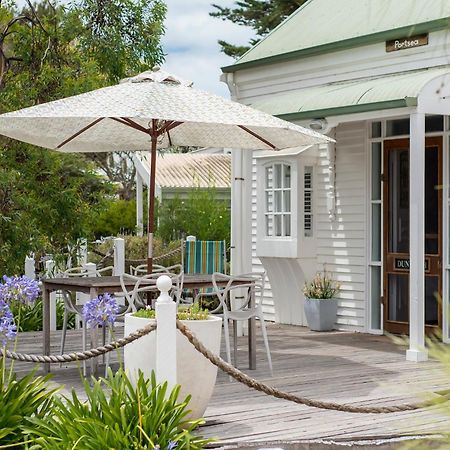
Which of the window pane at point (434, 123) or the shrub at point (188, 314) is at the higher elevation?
the window pane at point (434, 123)

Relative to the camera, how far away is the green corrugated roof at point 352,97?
31.9 feet

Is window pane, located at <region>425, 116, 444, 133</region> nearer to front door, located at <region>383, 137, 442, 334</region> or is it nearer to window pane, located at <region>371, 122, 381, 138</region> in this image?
front door, located at <region>383, 137, 442, 334</region>

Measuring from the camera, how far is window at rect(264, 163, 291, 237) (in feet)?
41.4

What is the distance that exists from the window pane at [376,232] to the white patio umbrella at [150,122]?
2.68 m

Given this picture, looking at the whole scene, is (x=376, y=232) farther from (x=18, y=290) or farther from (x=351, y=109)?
(x=18, y=290)

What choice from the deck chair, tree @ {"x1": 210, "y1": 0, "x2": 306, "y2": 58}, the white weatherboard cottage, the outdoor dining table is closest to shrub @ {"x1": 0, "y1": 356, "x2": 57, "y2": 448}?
the outdoor dining table

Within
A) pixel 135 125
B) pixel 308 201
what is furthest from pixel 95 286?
pixel 308 201

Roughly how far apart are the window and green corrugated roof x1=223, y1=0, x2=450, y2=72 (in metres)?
1.46

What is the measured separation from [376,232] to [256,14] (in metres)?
19.1

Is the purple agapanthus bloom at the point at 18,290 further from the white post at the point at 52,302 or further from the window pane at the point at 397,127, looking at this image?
the window pane at the point at 397,127

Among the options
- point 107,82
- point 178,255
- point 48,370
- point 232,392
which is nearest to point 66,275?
point 48,370

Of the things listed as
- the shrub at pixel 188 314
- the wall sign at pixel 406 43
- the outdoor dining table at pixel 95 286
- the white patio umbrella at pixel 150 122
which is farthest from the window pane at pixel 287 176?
the shrub at pixel 188 314

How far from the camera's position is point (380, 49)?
11.1m

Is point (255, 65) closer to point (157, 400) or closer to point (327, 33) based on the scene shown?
point (327, 33)
